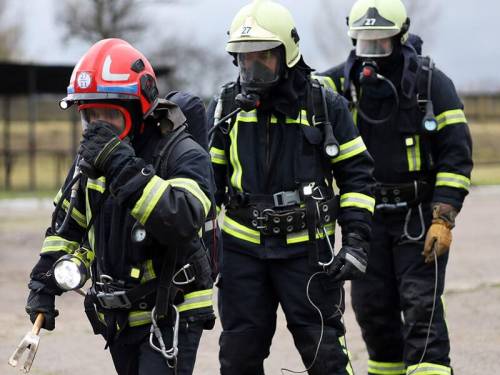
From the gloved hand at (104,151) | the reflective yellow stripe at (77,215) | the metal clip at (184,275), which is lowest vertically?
the metal clip at (184,275)

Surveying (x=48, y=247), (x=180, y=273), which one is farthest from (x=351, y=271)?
(x=48, y=247)

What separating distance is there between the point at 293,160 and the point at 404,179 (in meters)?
1.18

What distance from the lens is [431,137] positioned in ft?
19.8

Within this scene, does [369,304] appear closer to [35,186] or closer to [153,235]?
→ [153,235]

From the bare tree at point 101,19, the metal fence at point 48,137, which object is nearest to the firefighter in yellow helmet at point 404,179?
the metal fence at point 48,137

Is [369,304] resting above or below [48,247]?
below

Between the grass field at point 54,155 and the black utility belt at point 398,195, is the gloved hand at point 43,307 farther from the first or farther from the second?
the grass field at point 54,155

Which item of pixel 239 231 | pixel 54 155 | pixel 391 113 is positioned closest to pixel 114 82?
pixel 239 231

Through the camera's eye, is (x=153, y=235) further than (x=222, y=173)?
No

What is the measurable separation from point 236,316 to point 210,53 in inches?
1598

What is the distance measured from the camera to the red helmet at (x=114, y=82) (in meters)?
4.00

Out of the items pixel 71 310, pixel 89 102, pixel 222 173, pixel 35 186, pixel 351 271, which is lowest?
pixel 35 186

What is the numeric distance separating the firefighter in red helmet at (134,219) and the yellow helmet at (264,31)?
1.03 metres

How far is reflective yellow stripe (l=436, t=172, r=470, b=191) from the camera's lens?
19.5 ft
